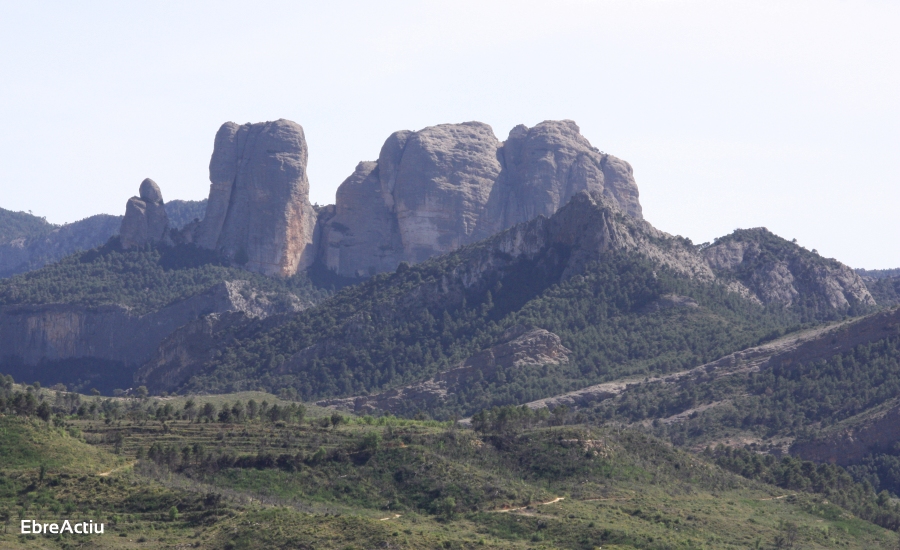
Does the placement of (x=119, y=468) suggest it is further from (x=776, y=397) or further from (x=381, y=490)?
(x=776, y=397)

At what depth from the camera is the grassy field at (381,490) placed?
9638cm

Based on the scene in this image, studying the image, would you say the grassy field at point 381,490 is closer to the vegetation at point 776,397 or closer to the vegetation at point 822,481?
the vegetation at point 822,481

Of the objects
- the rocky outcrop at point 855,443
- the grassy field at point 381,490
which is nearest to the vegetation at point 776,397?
the rocky outcrop at point 855,443

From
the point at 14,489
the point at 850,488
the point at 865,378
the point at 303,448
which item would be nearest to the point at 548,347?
the point at 865,378

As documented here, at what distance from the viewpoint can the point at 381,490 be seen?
111750 mm

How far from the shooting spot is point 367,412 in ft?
604

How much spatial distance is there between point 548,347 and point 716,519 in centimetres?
8541

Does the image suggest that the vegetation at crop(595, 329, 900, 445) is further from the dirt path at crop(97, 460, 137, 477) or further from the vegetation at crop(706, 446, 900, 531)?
the dirt path at crop(97, 460, 137, 477)

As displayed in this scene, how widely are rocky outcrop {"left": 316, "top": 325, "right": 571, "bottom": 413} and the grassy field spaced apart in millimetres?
51937

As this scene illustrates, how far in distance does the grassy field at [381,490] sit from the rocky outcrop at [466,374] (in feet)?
170

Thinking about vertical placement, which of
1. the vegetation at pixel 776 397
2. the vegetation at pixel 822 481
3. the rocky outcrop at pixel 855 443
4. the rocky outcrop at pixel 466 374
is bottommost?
the vegetation at pixel 822 481

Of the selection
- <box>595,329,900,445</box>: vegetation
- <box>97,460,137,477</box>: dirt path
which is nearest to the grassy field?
<box>97,460,137,477</box>: dirt path

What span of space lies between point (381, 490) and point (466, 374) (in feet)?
273

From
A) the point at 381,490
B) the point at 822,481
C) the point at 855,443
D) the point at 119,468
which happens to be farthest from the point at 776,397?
the point at 119,468
